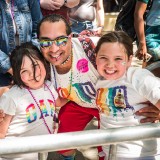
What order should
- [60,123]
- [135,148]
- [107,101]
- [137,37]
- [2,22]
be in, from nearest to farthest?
[135,148] → [107,101] → [2,22] → [60,123] → [137,37]

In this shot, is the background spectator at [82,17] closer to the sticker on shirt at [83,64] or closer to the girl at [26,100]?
the sticker on shirt at [83,64]

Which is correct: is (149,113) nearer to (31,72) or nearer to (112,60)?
(112,60)

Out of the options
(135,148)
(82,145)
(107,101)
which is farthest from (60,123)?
(82,145)

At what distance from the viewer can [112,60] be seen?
1760mm

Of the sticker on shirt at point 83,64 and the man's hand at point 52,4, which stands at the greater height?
the man's hand at point 52,4

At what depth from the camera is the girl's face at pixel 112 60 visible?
176 cm

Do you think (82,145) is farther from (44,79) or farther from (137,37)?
(137,37)

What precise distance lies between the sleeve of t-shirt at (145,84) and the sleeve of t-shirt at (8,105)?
684mm

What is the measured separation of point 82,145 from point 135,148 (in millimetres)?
720

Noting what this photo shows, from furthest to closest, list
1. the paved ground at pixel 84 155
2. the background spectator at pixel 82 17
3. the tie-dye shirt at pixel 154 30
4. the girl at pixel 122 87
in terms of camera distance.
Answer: the background spectator at pixel 82 17 < the paved ground at pixel 84 155 < the tie-dye shirt at pixel 154 30 < the girl at pixel 122 87

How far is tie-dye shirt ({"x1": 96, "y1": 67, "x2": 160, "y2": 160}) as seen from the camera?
169 centimetres

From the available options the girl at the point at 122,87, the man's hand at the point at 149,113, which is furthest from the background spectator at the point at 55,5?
the man's hand at the point at 149,113

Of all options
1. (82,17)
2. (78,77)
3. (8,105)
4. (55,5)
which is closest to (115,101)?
(78,77)

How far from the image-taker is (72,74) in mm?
1997
